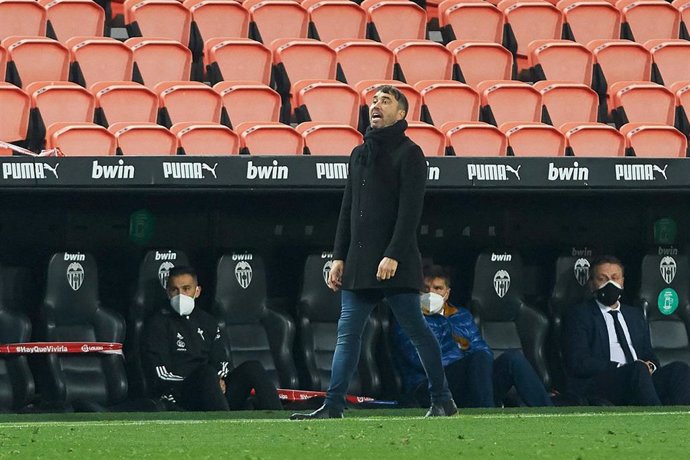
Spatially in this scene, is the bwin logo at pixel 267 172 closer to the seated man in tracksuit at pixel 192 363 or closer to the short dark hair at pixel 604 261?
the seated man in tracksuit at pixel 192 363

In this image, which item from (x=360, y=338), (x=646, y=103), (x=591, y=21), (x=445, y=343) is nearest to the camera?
(x=360, y=338)

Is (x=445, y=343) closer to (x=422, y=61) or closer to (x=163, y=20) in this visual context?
(x=422, y=61)

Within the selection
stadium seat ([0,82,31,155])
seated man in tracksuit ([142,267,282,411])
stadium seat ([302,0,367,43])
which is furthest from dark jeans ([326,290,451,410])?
stadium seat ([302,0,367,43])

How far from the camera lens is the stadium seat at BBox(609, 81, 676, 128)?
443 inches

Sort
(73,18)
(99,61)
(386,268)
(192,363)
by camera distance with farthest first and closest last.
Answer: (73,18) < (99,61) < (192,363) < (386,268)

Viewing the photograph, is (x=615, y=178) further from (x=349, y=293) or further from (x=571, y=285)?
(x=349, y=293)

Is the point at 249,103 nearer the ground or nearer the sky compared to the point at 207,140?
nearer the sky

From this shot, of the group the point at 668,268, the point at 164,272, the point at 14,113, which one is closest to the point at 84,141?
the point at 14,113

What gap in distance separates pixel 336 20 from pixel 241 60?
52.0 inches

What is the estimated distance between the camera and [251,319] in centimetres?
978

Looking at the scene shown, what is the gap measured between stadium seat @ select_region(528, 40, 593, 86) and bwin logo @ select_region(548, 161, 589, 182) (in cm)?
273

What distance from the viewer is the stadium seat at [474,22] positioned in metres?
12.4

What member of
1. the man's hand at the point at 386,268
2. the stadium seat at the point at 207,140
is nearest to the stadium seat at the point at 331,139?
the stadium seat at the point at 207,140

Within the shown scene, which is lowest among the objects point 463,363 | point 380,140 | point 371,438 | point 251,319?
point 371,438
